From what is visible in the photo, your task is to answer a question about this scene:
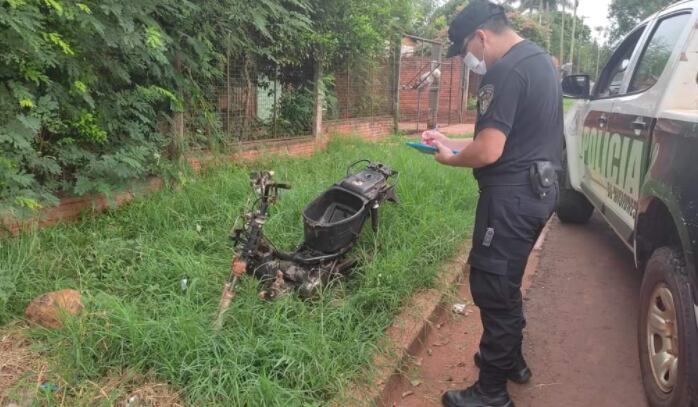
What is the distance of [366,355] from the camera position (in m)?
2.63

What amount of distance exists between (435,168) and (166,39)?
3153mm

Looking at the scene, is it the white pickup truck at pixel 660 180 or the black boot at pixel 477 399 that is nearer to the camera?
the white pickup truck at pixel 660 180

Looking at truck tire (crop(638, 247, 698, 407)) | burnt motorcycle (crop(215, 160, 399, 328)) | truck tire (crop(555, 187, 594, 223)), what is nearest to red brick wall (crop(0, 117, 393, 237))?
burnt motorcycle (crop(215, 160, 399, 328))

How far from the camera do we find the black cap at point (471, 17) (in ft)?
7.41

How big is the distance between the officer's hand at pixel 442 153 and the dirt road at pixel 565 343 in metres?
1.13

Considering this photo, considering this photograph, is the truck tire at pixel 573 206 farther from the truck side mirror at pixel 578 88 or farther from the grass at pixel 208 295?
the truck side mirror at pixel 578 88

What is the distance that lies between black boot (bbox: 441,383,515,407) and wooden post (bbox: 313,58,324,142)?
222 inches

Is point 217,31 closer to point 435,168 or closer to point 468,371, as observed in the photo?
point 435,168

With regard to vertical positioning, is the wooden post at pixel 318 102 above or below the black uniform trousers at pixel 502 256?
above

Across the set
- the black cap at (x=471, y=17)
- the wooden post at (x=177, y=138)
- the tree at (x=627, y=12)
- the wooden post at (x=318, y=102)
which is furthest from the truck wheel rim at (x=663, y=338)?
the tree at (x=627, y=12)

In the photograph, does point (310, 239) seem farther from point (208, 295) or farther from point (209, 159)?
point (209, 159)

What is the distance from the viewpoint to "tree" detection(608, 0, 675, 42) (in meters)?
31.1

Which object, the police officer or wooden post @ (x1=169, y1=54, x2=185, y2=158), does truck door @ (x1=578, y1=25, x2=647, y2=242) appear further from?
wooden post @ (x1=169, y1=54, x2=185, y2=158)

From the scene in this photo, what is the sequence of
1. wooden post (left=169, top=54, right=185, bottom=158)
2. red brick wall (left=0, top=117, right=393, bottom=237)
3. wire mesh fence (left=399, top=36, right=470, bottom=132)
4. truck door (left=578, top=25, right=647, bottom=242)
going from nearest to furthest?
truck door (left=578, top=25, right=647, bottom=242)
red brick wall (left=0, top=117, right=393, bottom=237)
wooden post (left=169, top=54, right=185, bottom=158)
wire mesh fence (left=399, top=36, right=470, bottom=132)
